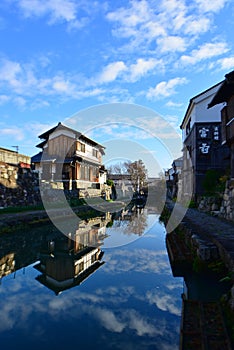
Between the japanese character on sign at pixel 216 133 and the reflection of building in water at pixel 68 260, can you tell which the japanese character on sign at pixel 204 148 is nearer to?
the japanese character on sign at pixel 216 133

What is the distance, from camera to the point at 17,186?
19375 millimetres

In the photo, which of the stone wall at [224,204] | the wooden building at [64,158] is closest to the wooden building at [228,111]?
the stone wall at [224,204]

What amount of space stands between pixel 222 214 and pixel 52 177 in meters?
21.0

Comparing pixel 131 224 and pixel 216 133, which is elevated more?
pixel 216 133

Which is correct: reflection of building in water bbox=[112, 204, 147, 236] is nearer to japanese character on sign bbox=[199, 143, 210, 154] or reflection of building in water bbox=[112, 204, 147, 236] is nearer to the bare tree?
japanese character on sign bbox=[199, 143, 210, 154]

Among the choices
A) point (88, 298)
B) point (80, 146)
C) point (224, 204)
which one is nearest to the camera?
point (88, 298)

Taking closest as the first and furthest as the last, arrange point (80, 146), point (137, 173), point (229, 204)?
point (229, 204), point (80, 146), point (137, 173)

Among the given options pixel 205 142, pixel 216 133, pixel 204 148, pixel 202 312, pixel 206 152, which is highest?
pixel 216 133

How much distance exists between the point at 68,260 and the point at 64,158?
21458mm

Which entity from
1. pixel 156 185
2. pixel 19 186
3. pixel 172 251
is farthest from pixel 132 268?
pixel 156 185

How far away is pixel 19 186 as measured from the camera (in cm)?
1962

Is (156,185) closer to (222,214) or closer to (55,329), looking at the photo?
(222,214)

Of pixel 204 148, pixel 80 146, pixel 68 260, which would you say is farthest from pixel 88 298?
pixel 80 146

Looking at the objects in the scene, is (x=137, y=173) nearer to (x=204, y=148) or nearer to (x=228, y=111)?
(x=204, y=148)
